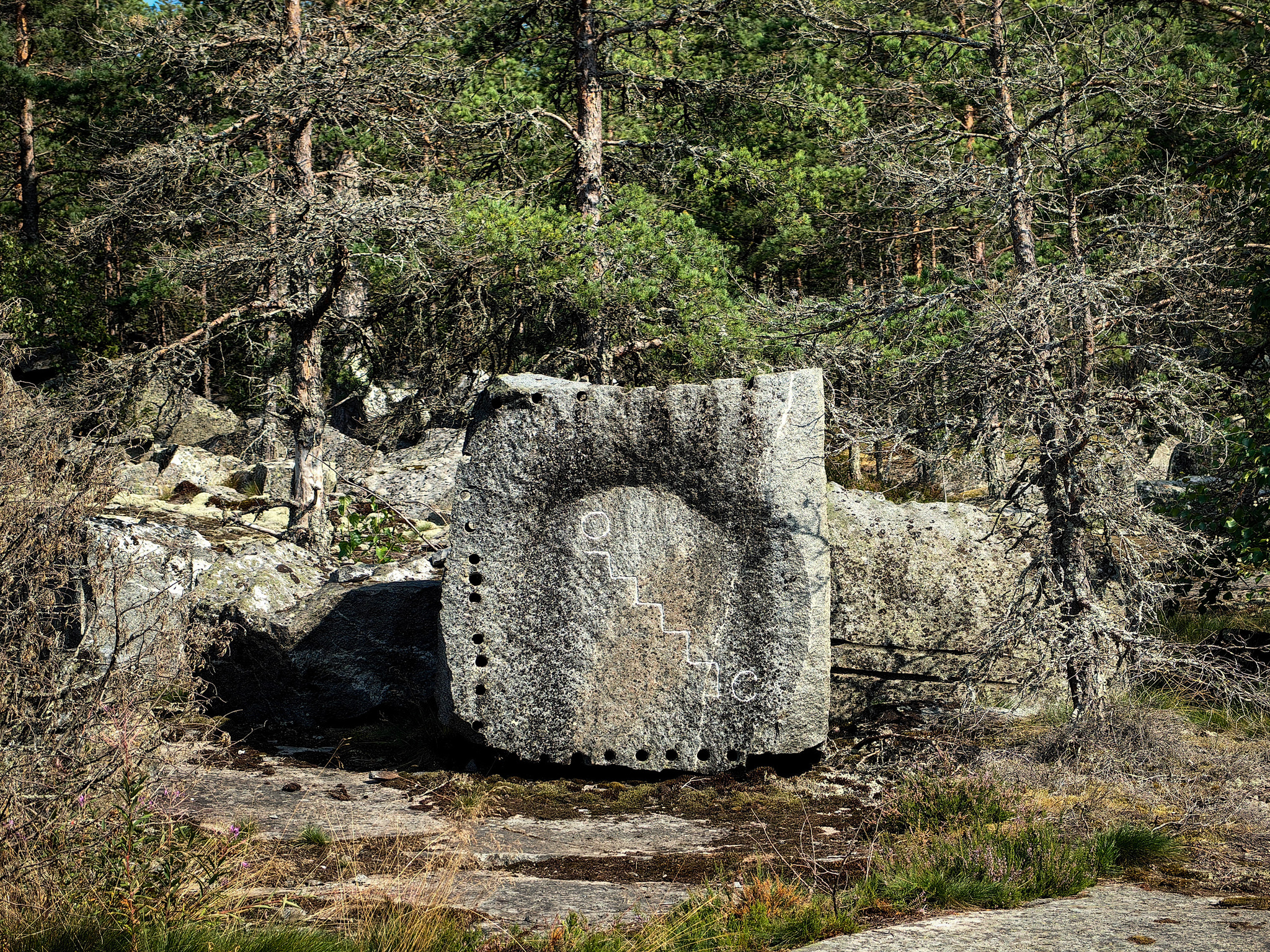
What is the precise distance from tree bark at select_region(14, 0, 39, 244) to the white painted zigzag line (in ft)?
65.5

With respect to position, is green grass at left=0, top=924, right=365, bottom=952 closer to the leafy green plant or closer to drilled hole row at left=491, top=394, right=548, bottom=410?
drilled hole row at left=491, top=394, right=548, bottom=410

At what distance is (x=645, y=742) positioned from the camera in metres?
6.92

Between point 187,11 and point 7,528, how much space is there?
37.8ft

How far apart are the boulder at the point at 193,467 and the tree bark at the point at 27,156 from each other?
7408 mm

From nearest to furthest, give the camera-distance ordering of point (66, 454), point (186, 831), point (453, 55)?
point (186, 831) < point (66, 454) < point (453, 55)

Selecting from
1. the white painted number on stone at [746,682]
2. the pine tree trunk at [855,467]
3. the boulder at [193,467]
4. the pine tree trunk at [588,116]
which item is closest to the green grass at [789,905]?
the white painted number on stone at [746,682]

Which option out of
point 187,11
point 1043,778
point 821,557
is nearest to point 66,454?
point 821,557

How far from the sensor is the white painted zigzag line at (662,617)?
6.94 meters

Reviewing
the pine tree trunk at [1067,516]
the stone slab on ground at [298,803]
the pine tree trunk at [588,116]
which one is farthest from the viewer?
the pine tree trunk at [588,116]

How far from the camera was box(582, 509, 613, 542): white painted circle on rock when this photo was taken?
7.14m

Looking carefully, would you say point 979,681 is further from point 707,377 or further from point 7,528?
point 7,528

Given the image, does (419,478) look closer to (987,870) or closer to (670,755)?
(670,755)

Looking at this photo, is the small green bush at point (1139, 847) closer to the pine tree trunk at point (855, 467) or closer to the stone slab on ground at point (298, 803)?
the stone slab on ground at point (298, 803)

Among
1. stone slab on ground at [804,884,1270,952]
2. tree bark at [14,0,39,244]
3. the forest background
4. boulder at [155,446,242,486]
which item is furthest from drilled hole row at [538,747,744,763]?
tree bark at [14,0,39,244]
